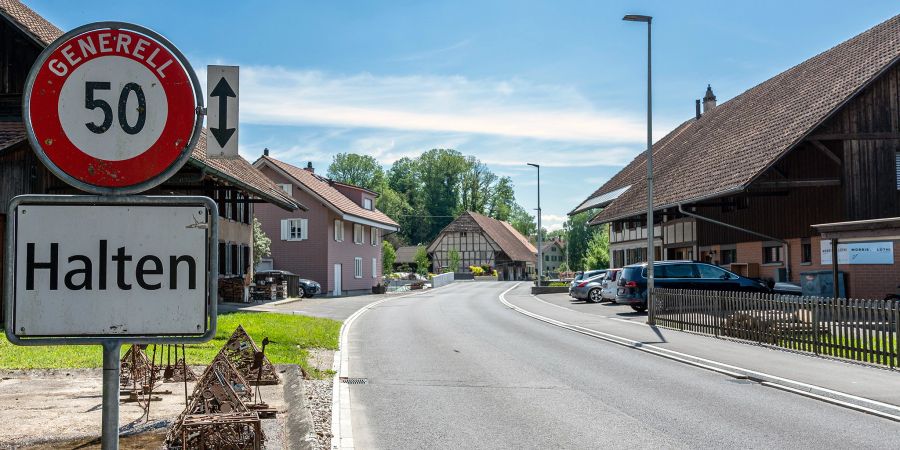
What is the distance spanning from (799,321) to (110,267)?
51.7ft

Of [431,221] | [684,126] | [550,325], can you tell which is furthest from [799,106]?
[431,221]

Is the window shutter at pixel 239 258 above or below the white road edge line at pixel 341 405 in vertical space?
above

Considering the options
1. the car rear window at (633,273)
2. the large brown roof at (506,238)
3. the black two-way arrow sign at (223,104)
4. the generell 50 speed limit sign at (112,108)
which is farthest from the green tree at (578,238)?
the generell 50 speed limit sign at (112,108)

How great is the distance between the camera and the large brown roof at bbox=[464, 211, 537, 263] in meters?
97.8

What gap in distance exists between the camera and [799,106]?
95.2 feet

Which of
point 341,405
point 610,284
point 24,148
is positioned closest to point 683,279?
point 610,284

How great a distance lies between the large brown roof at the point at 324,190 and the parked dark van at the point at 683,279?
76.9 feet

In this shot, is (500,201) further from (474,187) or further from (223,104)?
(223,104)

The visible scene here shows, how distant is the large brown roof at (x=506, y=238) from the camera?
321 ft

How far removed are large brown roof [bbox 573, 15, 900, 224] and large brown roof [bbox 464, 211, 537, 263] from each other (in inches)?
2111

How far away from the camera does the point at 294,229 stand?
4806cm

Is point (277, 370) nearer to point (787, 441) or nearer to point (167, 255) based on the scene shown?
point (787, 441)

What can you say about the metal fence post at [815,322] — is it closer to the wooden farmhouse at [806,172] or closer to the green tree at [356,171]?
the wooden farmhouse at [806,172]

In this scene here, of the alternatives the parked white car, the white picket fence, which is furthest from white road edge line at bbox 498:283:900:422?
the white picket fence
